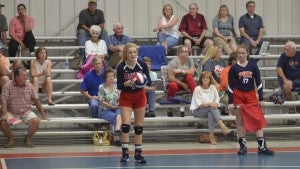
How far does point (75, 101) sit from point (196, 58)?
2.81 m

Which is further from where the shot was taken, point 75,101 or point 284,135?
point 75,101

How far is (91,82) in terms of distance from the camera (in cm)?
1289

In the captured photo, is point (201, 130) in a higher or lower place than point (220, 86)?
lower

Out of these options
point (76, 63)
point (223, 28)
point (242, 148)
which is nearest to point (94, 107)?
point (76, 63)

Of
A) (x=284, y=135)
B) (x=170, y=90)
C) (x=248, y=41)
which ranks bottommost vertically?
(x=284, y=135)

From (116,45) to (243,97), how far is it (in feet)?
13.9

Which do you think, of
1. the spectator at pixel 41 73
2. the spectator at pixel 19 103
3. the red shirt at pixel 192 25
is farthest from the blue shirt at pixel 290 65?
the spectator at pixel 19 103

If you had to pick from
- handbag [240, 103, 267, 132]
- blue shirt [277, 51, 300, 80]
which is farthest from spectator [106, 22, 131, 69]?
handbag [240, 103, 267, 132]

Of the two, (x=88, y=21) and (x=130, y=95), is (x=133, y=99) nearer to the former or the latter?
(x=130, y=95)

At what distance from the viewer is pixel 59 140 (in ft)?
43.8

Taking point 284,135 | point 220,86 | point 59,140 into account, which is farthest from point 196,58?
point 59,140

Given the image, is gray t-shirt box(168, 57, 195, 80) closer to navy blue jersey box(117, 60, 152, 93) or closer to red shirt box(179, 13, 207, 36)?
red shirt box(179, 13, 207, 36)

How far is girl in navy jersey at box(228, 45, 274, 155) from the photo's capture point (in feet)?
36.1

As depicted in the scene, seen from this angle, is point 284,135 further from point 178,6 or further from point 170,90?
point 178,6
